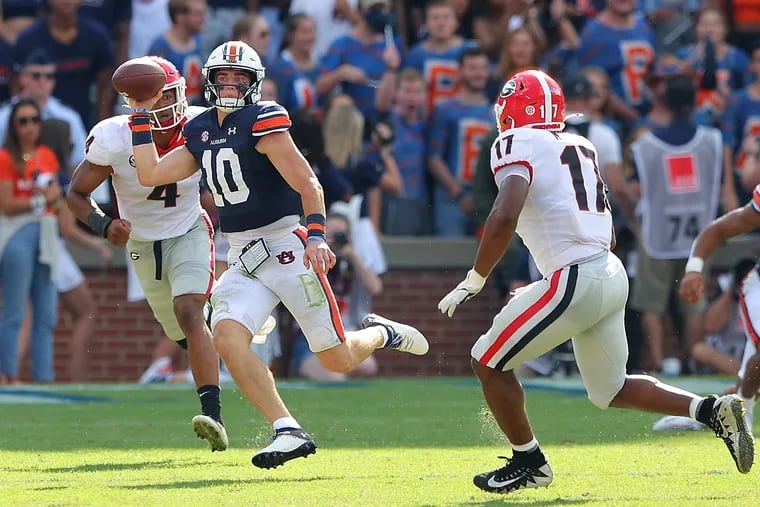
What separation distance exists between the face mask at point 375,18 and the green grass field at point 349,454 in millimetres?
3651

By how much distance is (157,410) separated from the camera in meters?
10.1

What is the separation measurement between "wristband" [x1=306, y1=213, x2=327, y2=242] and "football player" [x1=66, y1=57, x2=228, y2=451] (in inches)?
47.0

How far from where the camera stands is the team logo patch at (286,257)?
697 centimetres

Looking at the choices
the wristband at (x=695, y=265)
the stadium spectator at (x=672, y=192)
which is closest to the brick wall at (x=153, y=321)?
the stadium spectator at (x=672, y=192)

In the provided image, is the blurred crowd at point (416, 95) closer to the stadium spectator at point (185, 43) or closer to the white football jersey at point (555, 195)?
the stadium spectator at point (185, 43)

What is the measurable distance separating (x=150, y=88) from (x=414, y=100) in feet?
20.2

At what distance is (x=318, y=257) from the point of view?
6.55 meters

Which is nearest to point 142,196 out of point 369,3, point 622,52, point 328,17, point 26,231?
point 26,231

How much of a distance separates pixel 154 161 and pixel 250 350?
3.33 feet

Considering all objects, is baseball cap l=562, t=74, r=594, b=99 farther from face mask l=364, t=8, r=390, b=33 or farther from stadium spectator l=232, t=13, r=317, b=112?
stadium spectator l=232, t=13, r=317, b=112

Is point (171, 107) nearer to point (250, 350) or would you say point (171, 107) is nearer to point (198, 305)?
point (198, 305)

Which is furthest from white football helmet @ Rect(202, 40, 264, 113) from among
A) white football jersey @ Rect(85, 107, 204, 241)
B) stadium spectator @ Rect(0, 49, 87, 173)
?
stadium spectator @ Rect(0, 49, 87, 173)

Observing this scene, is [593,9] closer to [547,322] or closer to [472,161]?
[472,161]

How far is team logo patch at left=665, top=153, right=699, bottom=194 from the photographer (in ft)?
41.0
